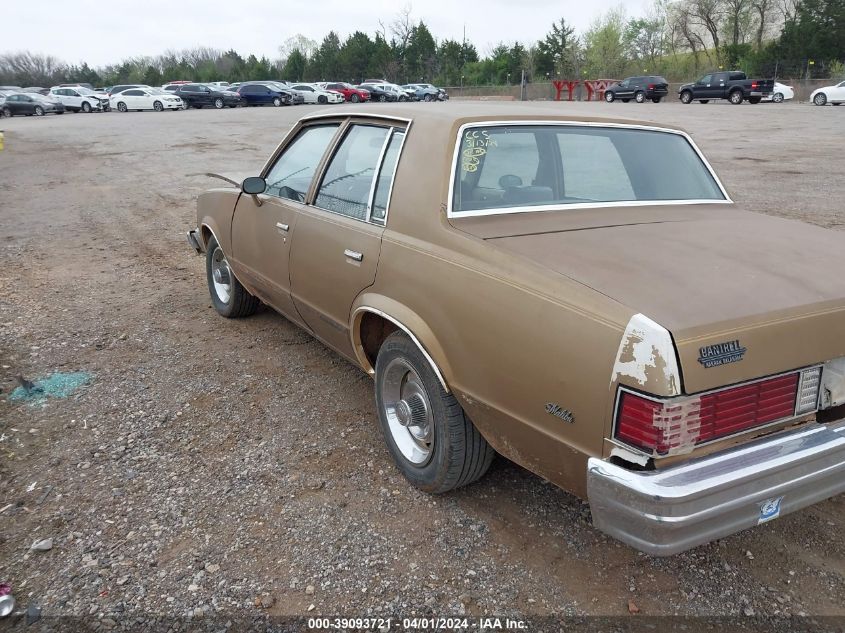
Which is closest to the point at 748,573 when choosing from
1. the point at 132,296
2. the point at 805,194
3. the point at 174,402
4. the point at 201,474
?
the point at 201,474

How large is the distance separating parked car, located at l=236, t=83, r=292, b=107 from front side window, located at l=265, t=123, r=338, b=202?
43.1 meters

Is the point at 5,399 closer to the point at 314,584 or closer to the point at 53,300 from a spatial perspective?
the point at 53,300

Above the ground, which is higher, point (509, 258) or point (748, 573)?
point (509, 258)

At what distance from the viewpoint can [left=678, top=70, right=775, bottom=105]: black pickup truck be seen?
33.8 meters

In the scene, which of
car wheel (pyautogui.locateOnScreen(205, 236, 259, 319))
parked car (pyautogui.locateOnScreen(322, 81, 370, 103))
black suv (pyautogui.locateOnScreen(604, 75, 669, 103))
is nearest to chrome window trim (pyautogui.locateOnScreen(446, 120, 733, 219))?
car wheel (pyautogui.locateOnScreen(205, 236, 259, 319))

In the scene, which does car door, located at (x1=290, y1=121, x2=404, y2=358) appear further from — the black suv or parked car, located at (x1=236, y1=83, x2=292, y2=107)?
parked car, located at (x1=236, y1=83, x2=292, y2=107)

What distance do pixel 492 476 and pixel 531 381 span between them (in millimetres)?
1070

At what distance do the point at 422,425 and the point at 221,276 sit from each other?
3003 mm

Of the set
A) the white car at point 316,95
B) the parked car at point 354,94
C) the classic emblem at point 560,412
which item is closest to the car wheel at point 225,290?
the classic emblem at point 560,412

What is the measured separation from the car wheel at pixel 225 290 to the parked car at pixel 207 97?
42237 mm

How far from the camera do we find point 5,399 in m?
4.03

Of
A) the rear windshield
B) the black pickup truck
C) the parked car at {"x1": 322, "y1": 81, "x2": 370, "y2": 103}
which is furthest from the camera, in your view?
the parked car at {"x1": 322, "y1": 81, "x2": 370, "y2": 103}

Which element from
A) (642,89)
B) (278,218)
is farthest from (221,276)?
(642,89)

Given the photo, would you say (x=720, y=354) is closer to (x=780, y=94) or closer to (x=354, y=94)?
(x=780, y=94)
